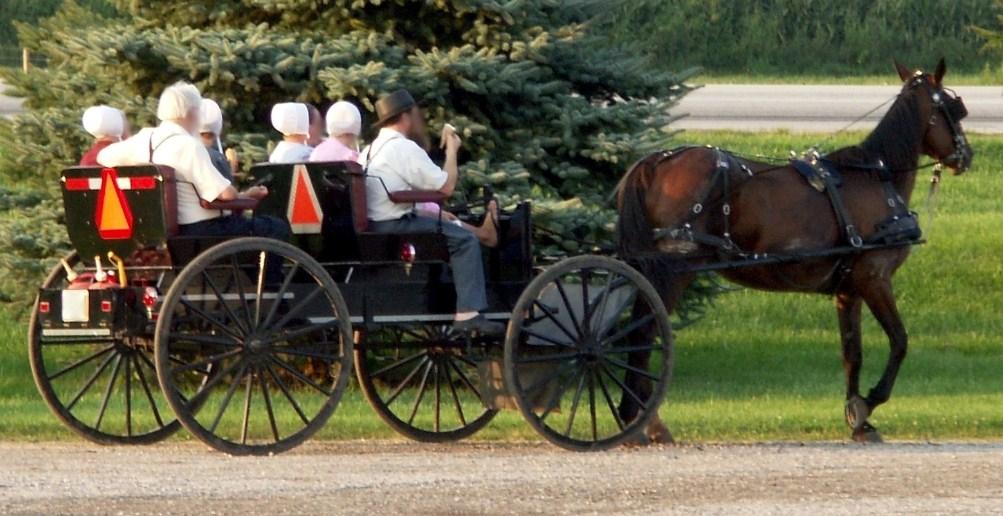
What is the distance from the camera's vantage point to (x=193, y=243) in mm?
10375

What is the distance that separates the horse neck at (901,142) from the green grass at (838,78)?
782 inches

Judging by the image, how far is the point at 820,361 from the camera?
57.8 ft

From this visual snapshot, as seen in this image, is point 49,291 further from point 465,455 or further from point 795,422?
point 795,422

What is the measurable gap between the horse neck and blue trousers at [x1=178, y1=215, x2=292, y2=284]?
4.16 m

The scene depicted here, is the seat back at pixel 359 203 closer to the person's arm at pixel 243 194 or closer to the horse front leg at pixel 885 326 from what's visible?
the person's arm at pixel 243 194

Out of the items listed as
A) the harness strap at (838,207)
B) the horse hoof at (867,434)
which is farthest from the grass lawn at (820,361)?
the harness strap at (838,207)

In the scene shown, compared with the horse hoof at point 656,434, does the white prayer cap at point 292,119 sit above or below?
above

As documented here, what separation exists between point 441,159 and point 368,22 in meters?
1.43

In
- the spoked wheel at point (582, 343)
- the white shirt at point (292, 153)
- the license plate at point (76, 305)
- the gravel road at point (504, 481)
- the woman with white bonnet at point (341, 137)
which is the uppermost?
the woman with white bonnet at point (341, 137)

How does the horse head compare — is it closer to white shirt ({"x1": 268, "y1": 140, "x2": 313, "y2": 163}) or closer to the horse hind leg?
the horse hind leg

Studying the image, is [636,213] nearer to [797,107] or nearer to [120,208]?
[120,208]

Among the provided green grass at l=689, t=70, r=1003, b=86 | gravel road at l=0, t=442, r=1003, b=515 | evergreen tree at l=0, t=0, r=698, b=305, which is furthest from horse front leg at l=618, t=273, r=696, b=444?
green grass at l=689, t=70, r=1003, b=86

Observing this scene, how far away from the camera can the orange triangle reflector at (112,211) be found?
10.2 m

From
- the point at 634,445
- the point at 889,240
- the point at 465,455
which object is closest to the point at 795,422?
the point at 889,240
